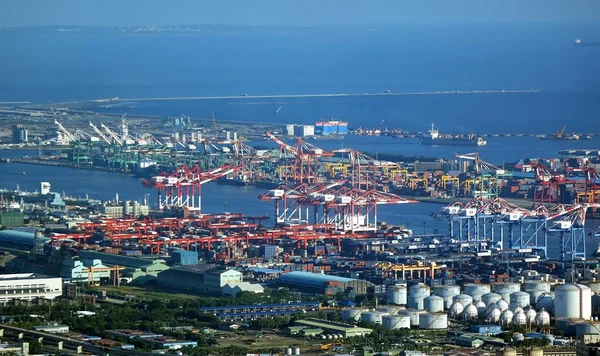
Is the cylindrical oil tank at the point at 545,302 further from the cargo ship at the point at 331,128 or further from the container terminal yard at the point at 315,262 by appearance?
the cargo ship at the point at 331,128

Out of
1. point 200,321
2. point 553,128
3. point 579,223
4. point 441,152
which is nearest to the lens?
point 200,321

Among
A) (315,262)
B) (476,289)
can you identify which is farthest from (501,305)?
(315,262)

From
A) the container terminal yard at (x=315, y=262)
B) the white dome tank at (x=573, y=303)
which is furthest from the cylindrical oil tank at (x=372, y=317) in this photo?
the white dome tank at (x=573, y=303)

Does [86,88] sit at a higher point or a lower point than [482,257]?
higher

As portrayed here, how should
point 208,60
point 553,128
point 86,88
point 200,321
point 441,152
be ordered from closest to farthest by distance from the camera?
1. point 200,321
2. point 441,152
3. point 553,128
4. point 86,88
5. point 208,60

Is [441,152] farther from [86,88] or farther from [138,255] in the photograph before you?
[86,88]

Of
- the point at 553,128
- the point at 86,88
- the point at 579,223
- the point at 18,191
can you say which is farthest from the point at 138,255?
the point at 86,88

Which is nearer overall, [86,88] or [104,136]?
[104,136]

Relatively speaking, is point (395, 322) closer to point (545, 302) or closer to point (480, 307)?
point (480, 307)
